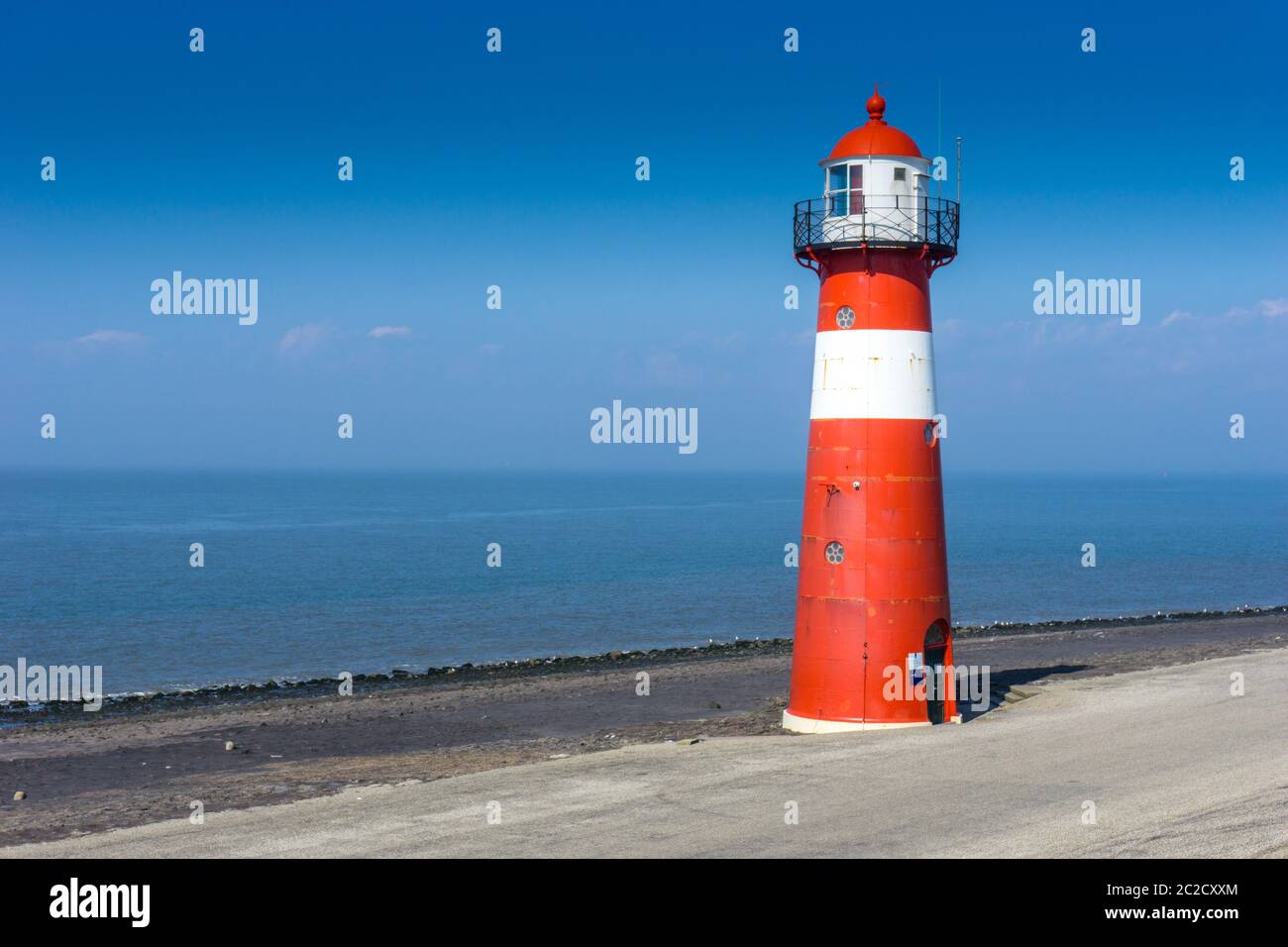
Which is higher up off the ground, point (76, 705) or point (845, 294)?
point (845, 294)

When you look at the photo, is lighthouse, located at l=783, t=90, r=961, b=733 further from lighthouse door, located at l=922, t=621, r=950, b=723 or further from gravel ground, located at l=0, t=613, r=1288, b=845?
gravel ground, located at l=0, t=613, r=1288, b=845

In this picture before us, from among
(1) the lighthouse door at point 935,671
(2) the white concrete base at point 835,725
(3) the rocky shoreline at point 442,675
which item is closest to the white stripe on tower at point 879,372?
(1) the lighthouse door at point 935,671

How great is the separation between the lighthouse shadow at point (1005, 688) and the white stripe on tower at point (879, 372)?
18.7 feet

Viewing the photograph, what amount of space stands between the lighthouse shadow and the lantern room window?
8787 mm

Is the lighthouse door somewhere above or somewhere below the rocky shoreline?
above

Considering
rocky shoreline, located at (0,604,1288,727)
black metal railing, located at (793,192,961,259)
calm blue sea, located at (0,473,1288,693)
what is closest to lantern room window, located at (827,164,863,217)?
black metal railing, located at (793,192,961,259)

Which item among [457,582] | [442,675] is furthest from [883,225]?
[457,582]

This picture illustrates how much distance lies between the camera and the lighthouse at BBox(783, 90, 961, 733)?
2002 centimetres

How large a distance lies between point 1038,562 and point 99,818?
70.5 metres

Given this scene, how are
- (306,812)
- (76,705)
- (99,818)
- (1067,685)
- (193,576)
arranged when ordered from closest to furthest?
(306,812)
(99,818)
(1067,685)
(76,705)
(193,576)

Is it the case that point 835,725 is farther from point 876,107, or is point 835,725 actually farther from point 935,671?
point 876,107
